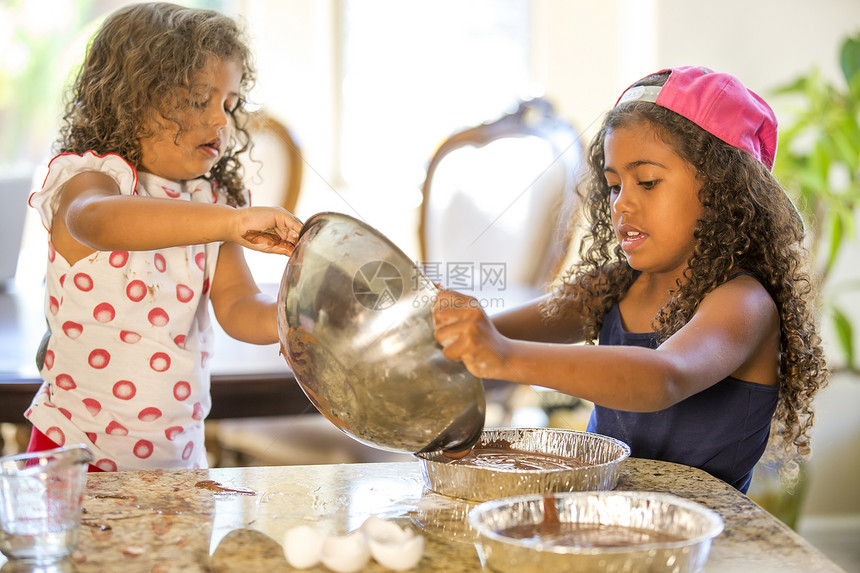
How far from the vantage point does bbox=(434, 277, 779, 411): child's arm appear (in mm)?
696

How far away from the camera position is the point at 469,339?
0.69 metres

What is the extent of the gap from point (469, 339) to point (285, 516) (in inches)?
9.4

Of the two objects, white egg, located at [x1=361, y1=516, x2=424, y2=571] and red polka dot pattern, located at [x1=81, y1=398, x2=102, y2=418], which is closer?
white egg, located at [x1=361, y1=516, x2=424, y2=571]

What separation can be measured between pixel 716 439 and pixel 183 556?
0.65 metres

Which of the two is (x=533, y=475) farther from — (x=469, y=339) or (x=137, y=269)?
(x=137, y=269)

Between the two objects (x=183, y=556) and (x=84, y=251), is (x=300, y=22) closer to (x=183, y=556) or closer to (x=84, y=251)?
(x=84, y=251)

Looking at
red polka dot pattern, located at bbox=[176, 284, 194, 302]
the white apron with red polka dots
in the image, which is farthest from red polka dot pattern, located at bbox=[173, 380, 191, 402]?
red polka dot pattern, located at bbox=[176, 284, 194, 302]

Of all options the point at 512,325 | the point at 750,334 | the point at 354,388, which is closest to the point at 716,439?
the point at 750,334

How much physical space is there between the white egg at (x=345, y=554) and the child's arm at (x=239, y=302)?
49cm

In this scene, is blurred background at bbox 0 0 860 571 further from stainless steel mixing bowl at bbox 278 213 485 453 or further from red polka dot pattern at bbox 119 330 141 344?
stainless steel mixing bowl at bbox 278 213 485 453

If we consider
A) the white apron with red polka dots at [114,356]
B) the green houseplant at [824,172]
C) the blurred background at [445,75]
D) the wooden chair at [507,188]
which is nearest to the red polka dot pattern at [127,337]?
the white apron with red polka dots at [114,356]

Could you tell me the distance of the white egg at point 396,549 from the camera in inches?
24.9

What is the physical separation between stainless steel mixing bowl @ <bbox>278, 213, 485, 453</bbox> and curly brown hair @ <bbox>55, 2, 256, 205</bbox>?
401 mm

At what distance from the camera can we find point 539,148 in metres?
2.38
